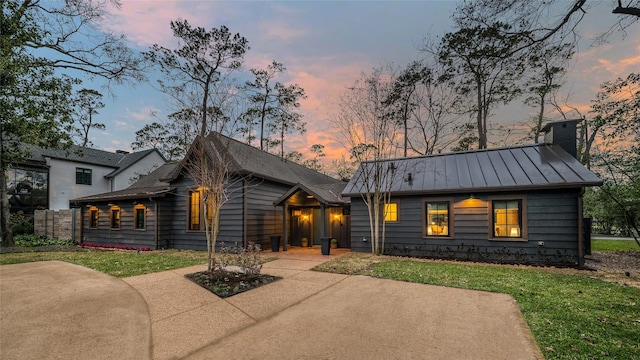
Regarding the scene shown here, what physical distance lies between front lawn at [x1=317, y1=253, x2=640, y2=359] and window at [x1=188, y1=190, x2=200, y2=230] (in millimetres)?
7251

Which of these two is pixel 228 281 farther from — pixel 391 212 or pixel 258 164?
pixel 258 164

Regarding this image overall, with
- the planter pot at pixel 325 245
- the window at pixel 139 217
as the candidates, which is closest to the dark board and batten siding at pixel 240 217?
the window at pixel 139 217

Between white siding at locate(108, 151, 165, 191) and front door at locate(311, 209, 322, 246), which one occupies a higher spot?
white siding at locate(108, 151, 165, 191)

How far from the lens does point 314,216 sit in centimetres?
1412

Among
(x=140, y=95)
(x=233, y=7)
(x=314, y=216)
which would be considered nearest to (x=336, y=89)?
(x=233, y=7)

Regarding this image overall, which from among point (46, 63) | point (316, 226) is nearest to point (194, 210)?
point (316, 226)

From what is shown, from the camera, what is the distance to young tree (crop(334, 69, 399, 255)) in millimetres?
11039

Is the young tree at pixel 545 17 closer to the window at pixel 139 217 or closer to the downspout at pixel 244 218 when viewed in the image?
the downspout at pixel 244 218

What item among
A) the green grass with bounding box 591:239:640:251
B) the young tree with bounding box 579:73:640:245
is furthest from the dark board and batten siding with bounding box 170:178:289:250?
the green grass with bounding box 591:239:640:251

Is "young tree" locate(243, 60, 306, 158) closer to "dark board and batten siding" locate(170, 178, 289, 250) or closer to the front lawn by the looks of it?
"dark board and batten siding" locate(170, 178, 289, 250)

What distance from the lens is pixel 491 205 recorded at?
931 cm

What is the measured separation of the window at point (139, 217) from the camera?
1358cm

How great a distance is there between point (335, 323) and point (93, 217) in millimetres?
17556

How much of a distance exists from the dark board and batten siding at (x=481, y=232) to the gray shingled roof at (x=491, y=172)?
0.40 m
